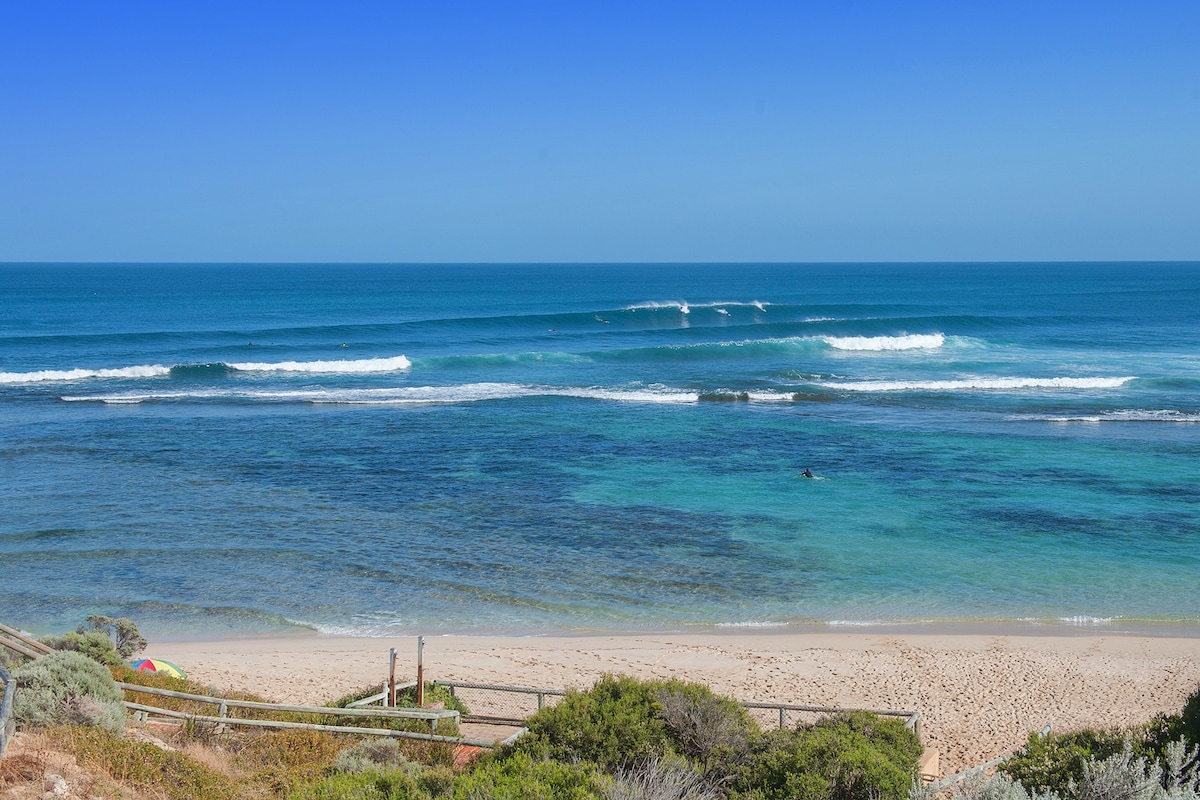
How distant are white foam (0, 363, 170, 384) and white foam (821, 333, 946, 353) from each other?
1270 inches

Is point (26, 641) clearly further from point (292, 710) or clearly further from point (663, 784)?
point (663, 784)

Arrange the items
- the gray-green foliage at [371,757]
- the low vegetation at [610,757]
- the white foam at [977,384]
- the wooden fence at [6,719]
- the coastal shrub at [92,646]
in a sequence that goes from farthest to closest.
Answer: the white foam at [977,384] < the coastal shrub at [92,646] < the gray-green foliage at [371,757] < the low vegetation at [610,757] < the wooden fence at [6,719]

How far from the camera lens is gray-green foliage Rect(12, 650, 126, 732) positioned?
7.79m

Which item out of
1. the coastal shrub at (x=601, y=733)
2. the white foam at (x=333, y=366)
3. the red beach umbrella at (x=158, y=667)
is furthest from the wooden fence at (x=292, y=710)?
the white foam at (x=333, y=366)

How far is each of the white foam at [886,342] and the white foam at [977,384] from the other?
11.6 metres

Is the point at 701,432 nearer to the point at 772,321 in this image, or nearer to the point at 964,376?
the point at 964,376

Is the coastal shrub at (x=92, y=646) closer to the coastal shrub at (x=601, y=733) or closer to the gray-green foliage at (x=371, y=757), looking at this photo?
the gray-green foliage at (x=371, y=757)

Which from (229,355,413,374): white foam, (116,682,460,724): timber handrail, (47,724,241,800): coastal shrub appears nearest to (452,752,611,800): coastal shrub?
(47,724,241,800): coastal shrub

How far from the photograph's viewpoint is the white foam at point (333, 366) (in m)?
40.7

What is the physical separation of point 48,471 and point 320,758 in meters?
18.4

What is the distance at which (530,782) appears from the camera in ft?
21.0

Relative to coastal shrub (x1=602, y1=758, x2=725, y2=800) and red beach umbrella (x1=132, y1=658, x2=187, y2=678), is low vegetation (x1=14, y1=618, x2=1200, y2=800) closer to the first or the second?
coastal shrub (x1=602, y1=758, x2=725, y2=800)

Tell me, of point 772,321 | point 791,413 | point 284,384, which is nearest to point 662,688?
point 791,413

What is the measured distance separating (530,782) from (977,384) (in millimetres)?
34401
